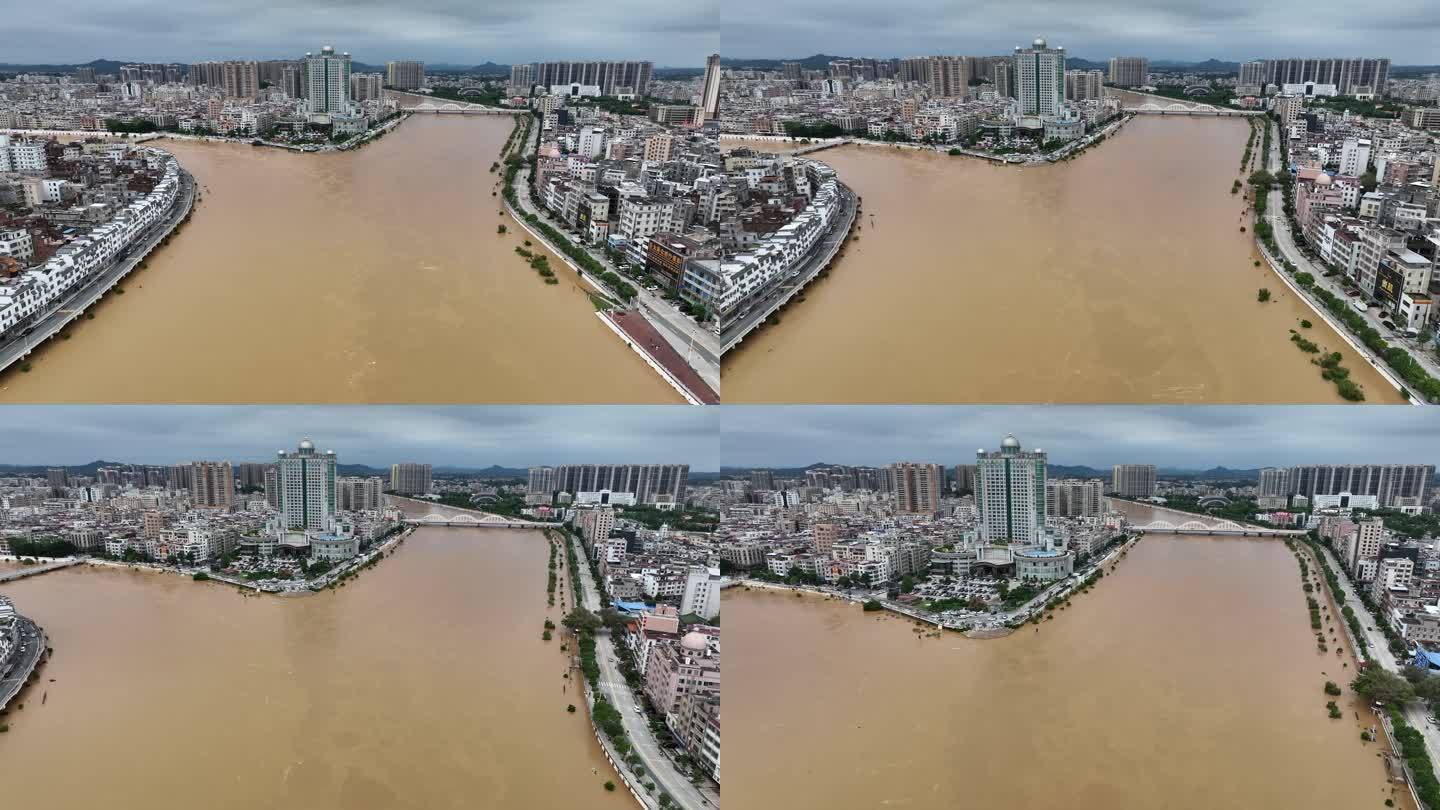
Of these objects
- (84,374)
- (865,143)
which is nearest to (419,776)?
(84,374)

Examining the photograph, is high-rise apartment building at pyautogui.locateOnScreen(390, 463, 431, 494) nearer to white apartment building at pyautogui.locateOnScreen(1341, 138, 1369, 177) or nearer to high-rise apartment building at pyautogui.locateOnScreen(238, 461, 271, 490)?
high-rise apartment building at pyautogui.locateOnScreen(238, 461, 271, 490)

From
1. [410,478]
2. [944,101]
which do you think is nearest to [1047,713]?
[410,478]

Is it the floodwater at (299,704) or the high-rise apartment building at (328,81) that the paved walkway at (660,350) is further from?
the high-rise apartment building at (328,81)

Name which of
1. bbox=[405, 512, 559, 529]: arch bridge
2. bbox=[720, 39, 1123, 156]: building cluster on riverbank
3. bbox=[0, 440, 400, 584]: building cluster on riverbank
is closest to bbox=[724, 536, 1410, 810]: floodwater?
bbox=[405, 512, 559, 529]: arch bridge

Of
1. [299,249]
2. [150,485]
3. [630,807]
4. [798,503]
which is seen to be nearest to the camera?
[630,807]

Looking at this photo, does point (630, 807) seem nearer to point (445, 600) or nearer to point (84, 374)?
point (445, 600)

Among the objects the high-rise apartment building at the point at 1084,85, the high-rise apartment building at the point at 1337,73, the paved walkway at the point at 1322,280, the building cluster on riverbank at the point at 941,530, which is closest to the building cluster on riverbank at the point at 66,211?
the building cluster on riverbank at the point at 941,530
